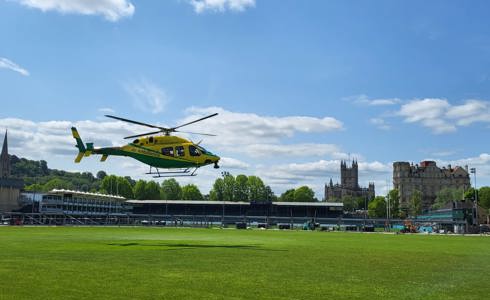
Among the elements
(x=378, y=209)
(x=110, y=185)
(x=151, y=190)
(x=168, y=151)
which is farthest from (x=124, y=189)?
(x=168, y=151)

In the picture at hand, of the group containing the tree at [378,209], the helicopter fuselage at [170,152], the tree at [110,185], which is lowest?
the tree at [378,209]

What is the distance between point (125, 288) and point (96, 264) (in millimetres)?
6603

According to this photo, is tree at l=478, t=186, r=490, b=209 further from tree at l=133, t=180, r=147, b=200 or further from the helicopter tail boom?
the helicopter tail boom

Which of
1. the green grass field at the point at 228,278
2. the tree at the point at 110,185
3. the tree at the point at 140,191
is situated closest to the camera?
the green grass field at the point at 228,278

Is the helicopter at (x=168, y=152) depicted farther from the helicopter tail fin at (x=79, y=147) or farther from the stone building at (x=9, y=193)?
the stone building at (x=9, y=193)

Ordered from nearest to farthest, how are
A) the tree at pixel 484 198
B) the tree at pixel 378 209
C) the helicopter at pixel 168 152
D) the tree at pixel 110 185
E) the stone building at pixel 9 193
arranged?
the helicopter at pixel 168 152 → the stone building at pixel 9 193 → the tree at pixel 484 198 → the tree at pixel 110 185 → the tree at pixel 378 209

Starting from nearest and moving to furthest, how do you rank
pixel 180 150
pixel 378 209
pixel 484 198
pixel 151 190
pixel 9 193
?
pixel 180 150, pixel 9 193, pixel 484 198, pixel 378 209, pixel 151 190

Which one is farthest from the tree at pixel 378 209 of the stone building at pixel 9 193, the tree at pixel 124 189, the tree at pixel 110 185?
the stone building at pixel 9 193

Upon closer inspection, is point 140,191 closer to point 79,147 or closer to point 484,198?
point 484,198

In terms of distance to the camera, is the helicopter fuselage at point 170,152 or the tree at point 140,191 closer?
the helicopter fuselage at point 170,152

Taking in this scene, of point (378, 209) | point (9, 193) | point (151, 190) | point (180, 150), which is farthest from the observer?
point (151, 190)

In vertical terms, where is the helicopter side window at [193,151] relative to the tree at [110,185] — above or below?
below

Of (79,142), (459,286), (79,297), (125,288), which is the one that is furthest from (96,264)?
(79,142)

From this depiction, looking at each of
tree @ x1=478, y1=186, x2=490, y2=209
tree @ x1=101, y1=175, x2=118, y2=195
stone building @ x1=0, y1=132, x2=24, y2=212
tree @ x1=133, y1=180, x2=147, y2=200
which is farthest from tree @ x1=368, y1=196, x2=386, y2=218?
stone building @ x1=0, y1=132, x2=24, y2=212
